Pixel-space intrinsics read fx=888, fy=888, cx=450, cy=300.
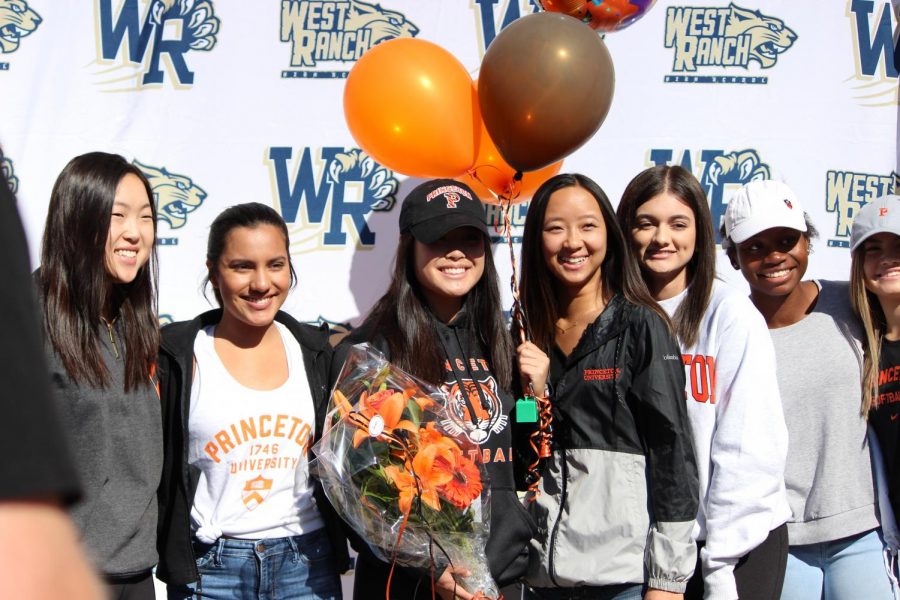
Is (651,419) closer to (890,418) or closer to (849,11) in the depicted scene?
(890,418)

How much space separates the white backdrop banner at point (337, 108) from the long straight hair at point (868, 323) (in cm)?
67

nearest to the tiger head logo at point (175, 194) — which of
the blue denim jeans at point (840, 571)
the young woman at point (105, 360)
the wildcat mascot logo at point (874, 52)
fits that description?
the young woman at point (105, 360)

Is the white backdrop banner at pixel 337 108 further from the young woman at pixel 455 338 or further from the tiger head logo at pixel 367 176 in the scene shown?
the young woman at pixel 455 338

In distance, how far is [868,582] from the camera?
9.07 feet

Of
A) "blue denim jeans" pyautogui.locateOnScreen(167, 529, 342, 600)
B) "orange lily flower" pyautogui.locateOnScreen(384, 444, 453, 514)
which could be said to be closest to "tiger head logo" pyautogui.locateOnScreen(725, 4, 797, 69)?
"orange lily flower" pyautogui.locateOnScreen(384, 444, 453, 514)

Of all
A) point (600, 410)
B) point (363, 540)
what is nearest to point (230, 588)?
point (363, 540)

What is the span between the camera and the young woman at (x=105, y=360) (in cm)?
227

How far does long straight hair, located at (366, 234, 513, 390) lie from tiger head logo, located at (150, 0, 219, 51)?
146 centimetres

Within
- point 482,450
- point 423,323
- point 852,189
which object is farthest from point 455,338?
point 852,189

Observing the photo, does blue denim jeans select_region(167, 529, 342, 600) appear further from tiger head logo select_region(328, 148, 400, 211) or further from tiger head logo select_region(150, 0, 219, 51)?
tiger head logo select_region(150, 0, 219, 51)

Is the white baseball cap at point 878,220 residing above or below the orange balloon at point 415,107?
below

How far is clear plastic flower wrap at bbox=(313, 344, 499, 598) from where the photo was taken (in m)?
2.16

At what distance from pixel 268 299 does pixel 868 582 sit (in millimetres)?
2041

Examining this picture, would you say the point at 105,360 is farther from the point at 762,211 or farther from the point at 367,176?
the point at 762,211
